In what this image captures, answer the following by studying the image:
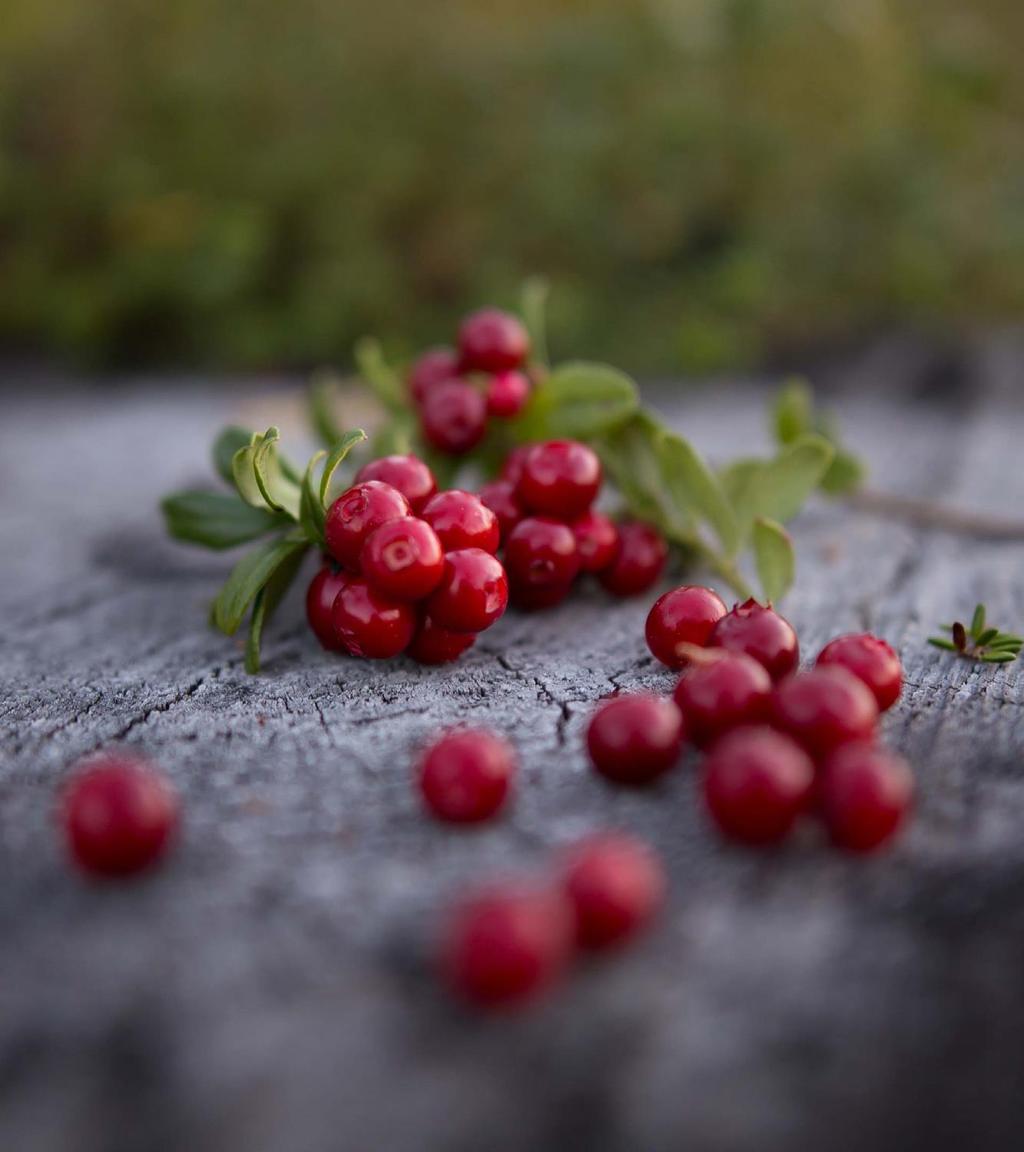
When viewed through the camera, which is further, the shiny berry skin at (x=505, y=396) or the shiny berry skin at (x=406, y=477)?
the shiny berry skin at (x=505, y=396)

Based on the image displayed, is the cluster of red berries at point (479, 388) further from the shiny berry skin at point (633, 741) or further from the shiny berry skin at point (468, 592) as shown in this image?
the shiny berry skin at point (633, 741)

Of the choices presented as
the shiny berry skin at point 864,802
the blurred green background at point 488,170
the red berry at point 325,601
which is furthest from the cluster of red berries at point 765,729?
the blurred green background at point 488,170

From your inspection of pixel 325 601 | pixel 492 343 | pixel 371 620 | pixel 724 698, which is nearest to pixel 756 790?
pixel 724 698

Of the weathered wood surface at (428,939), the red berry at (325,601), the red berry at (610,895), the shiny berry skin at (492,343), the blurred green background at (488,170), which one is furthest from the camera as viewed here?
the blurred green background at (488,170)

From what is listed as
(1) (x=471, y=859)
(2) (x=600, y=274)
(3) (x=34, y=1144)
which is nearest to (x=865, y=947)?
(1) (x=471, y=859)

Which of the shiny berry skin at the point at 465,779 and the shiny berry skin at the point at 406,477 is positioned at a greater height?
the shiny berry skin at the point at 406,477

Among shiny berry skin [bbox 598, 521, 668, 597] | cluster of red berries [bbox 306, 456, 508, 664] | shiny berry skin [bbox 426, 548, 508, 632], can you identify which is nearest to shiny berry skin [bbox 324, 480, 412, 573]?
cluster of red berries [bbox 306, 456, 508, 664]

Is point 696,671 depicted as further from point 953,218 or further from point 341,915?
point 953,218
